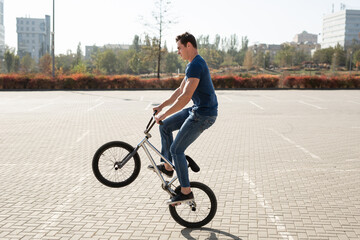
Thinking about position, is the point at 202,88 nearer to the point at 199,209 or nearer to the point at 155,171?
the point at 155,171

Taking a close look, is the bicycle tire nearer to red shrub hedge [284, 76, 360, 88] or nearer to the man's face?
the man's face

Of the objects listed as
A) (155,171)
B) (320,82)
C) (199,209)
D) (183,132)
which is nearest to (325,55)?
(320,82)

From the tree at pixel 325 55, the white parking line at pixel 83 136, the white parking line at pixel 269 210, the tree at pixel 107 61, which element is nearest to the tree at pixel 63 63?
the tree at pixel 107 61

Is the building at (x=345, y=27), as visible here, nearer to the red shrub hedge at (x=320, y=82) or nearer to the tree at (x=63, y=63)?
the tree at (x=63, y=63)

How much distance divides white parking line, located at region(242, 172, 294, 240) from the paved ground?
0.5 inches

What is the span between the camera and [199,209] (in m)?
4.30

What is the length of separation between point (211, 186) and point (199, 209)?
153 cm

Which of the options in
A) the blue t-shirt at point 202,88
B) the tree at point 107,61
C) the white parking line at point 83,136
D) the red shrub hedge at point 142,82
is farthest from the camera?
the tree at point 107,61

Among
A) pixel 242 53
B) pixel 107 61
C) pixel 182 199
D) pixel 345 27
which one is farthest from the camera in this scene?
pixel 345 27

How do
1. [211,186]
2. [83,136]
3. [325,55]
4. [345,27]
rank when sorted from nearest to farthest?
[211,186] < [83,136] < [325,55] < [345,27]

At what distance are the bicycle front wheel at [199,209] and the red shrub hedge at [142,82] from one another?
98.3 feet

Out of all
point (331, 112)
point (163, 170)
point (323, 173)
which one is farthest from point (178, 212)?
point (331, 112)

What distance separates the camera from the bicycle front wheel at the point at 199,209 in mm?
4246

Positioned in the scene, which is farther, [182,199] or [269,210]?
[269,210]
